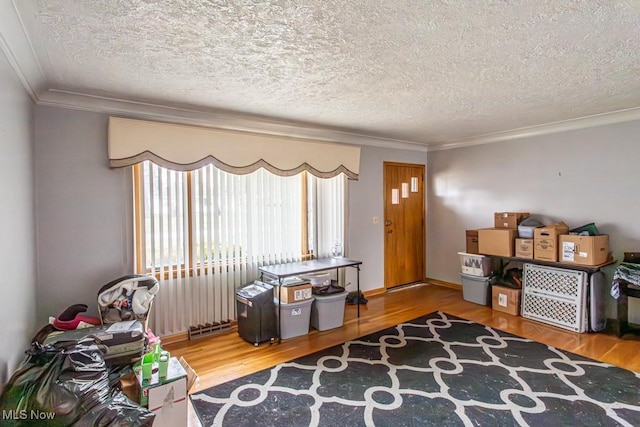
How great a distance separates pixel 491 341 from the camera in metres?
3.50

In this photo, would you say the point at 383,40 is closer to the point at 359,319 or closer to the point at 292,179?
the point at 292,179

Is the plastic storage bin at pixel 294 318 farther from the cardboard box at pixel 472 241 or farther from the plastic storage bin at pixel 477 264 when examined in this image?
the cardboard box at pixel 472 241

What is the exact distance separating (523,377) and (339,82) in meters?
2.91

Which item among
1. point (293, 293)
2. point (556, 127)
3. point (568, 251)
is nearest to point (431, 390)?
point (293, 293)

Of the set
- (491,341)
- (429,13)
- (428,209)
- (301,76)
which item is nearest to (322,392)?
(491,341)

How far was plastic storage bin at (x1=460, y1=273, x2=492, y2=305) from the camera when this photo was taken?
4.71 metres

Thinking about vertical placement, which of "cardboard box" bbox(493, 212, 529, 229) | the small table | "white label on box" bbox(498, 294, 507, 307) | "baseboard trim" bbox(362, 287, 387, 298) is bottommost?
"baseboard trim" bbox(362, 287, 387, 298)

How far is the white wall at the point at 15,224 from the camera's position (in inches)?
72.7

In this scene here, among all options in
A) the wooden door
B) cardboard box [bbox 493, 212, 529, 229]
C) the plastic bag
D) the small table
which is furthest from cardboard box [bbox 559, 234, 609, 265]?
the plastic bag

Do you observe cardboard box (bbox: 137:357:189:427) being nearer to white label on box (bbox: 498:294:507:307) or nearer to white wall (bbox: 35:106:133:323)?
white wall (bbox: 35:106:133:323)

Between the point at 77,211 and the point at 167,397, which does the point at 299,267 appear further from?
the point at 77,211

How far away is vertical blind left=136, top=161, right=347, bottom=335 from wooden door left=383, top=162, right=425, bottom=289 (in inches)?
61.5

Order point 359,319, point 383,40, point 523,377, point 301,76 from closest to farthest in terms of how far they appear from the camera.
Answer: point 383,40, point 301,76, point 523,377, point 359,319

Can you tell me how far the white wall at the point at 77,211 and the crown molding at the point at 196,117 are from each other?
95mm
